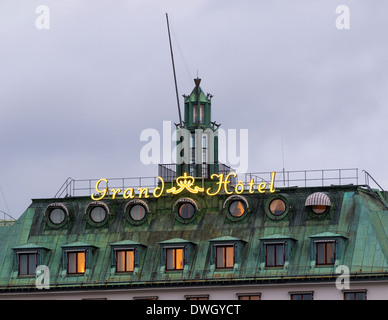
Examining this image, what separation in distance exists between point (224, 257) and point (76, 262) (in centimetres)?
1563

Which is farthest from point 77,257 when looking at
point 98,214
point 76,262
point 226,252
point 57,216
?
point 226,252

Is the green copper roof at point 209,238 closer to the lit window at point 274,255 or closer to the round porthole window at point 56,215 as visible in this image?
the round porthole window at point 56,215

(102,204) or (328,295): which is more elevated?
(102,204)

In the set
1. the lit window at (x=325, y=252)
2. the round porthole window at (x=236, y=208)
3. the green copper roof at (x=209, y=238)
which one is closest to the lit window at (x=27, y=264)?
the green copper roof at (x=209, y=238)

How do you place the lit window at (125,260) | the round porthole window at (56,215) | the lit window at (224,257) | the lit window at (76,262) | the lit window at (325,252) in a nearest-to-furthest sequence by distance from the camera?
1. the lit window at (325,252)
2. the lit window at (224,257)
3. the lit window at (125,260)
4. the lit window at (76,262)
5. the round porthole window at (56,215)

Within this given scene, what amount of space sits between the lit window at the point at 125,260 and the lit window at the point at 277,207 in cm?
1469

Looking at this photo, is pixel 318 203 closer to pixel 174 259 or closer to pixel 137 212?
pixel 174 259

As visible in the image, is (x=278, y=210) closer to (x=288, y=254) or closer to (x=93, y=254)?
(x=288, y=254)

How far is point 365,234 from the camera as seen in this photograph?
151 meters

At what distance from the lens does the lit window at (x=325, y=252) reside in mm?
149750

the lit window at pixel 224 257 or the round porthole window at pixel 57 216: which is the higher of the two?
the round porthole window at pixel 57 216

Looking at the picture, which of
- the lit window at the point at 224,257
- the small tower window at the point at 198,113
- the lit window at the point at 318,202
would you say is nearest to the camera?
the lit window at the point at 224,257
